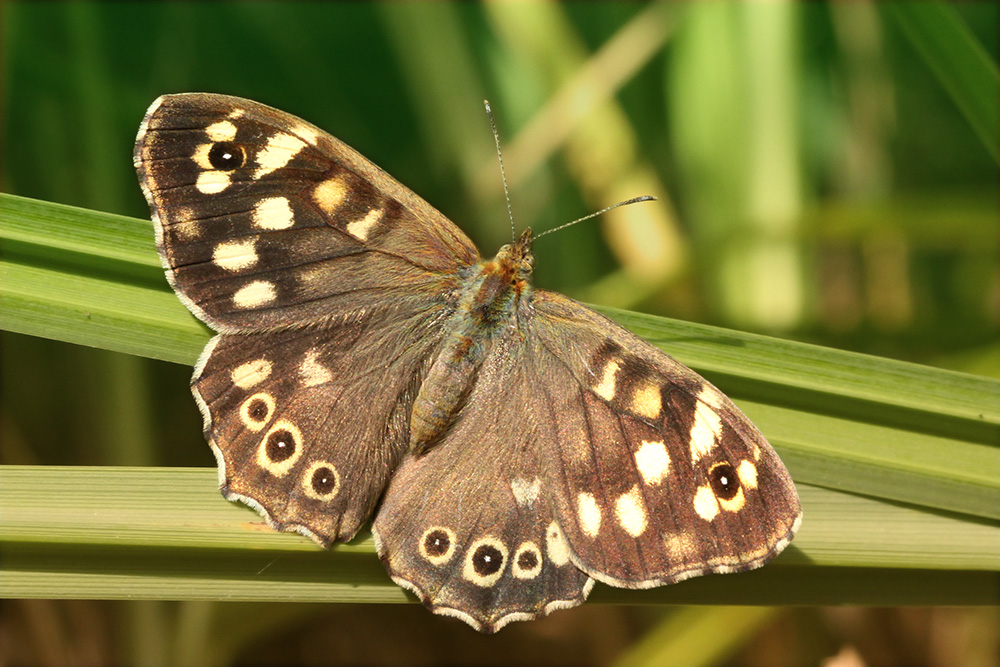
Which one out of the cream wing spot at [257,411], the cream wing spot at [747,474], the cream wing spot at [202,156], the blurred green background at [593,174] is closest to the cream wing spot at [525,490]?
the cream wing spot at [747,474]

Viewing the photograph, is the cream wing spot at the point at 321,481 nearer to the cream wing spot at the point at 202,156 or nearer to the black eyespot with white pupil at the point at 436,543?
the black eyespot with white pupil at the point at 436,543

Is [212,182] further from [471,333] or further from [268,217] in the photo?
[471,333]

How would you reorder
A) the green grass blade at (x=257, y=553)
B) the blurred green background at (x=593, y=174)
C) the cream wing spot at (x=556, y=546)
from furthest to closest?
the blurred green background at (x=593, y=174), the cream wing spot at (x=556, y=546), the green grass blade at (x=257, y=553)

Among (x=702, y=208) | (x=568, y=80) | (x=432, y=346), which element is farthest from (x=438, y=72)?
(x=432, y=346)

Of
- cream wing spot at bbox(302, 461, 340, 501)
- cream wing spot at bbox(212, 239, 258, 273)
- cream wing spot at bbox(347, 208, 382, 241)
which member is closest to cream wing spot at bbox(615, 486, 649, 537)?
cream wing spot at bbox(302, 461, 340, 501)

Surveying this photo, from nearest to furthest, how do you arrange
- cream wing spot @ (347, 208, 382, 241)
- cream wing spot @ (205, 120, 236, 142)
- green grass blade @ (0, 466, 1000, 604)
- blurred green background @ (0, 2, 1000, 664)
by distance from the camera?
1. green grass blade @ (0, 466, 1000, 604)
2. cream wing spot @ (205, 120, 236, 142)
3. cream wing spot @ (347, 208, 382, 241)
4. blurred green background @ (0, 2, 1000, 664)

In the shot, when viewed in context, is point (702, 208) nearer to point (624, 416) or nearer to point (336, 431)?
point (624, 416)

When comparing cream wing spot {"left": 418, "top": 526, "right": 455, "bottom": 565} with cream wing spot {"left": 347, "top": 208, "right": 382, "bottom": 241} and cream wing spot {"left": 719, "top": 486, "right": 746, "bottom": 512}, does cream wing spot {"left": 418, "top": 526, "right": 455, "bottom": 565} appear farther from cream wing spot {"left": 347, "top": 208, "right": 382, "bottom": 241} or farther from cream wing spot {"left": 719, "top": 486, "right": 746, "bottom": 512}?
cream wing spot {"left": 347, "top": 208, "right": 382, "bottom": 241}
